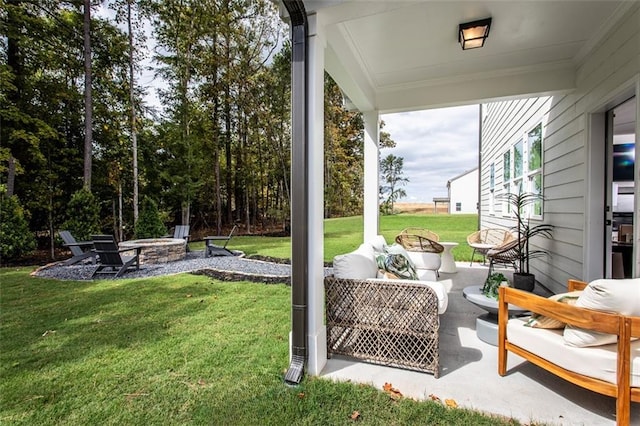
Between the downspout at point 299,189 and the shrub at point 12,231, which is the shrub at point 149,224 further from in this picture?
the downspout at point 299,189

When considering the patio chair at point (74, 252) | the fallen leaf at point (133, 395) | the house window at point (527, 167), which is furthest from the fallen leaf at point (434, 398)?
the patio chair at point (74, 252)

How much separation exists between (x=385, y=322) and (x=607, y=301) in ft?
4.26

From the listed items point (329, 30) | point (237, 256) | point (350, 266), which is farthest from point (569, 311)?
point (237, 256)

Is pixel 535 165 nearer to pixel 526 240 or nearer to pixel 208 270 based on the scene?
pixel 526 240

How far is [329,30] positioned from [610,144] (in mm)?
3248

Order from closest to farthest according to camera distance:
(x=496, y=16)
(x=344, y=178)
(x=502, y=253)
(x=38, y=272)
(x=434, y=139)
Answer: (x=496, y=16) < (x=502, y=253) < (x=38, y=272) < (x=344, y=178) < (x=434, y=139)

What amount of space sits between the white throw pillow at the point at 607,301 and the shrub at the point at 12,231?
30.1ft

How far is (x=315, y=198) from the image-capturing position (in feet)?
7.39

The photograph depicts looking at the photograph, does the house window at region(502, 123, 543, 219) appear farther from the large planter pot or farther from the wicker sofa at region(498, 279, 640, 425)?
the wicker sofa at region(498, 279, 640, 425)

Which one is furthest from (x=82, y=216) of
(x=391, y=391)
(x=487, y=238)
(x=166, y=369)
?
(x=487, y=238)

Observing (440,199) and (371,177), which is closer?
(371,177)

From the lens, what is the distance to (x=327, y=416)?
5.74ft

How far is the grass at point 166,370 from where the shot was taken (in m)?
1.78

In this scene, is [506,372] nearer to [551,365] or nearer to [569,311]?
[551,365]
